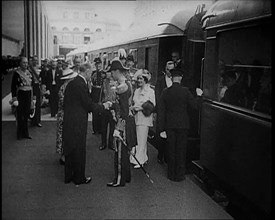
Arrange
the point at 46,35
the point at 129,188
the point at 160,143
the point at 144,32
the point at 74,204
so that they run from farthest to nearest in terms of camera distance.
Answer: the point at 160,143, the point at 144,32, the point at 129,188, the point at 74,204, the point at 46,35

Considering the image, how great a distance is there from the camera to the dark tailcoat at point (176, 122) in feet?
7.85

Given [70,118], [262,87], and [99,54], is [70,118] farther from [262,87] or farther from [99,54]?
[262,87]

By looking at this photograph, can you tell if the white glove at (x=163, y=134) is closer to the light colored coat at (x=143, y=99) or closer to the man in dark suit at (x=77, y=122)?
the light colored coat at (x=143, y=99)

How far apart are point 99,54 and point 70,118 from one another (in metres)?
0.45

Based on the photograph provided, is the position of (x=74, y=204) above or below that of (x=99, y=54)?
below

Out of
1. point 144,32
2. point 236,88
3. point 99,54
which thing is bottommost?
point 236,88

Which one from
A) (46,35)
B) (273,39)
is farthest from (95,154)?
(273,39)

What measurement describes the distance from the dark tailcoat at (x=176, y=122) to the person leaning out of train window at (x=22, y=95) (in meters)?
0.75

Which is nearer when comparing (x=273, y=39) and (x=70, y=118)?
(x=273, y=39)

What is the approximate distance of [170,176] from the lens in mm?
2498

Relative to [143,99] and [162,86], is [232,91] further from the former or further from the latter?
[143,99]

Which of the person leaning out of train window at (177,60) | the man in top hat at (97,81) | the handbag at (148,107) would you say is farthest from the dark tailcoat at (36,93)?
the person leaning out of train window at (177,60)

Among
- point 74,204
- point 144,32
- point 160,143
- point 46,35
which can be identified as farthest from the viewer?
point 160,143

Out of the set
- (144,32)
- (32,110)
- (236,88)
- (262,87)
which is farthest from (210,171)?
(32,110)
